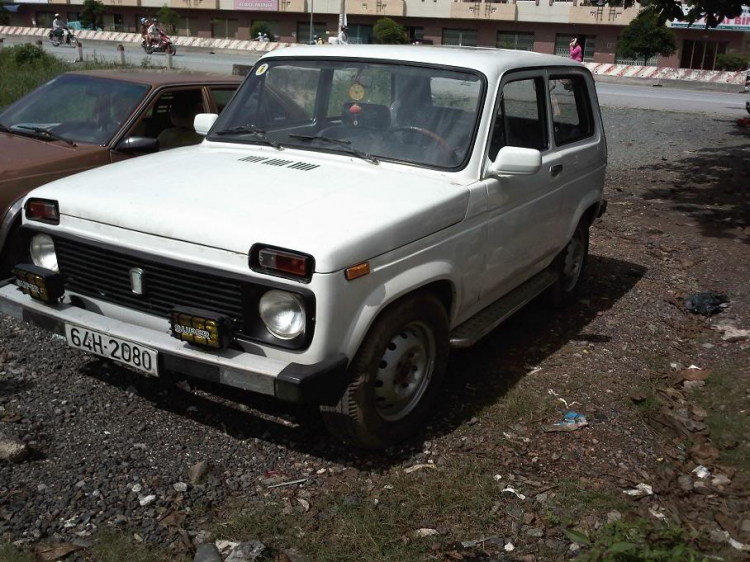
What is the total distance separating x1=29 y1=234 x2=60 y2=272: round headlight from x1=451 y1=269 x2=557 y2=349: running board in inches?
89.3

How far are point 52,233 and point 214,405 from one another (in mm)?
1308

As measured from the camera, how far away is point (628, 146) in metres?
15.0

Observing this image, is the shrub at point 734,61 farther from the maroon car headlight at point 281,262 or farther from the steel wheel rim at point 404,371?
the maroon car headlight at point 281,262

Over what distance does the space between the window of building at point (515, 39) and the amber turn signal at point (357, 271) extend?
52.3m

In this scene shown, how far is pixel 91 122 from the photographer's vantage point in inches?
261

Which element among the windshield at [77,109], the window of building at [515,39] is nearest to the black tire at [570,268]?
the windshield at [77,109]

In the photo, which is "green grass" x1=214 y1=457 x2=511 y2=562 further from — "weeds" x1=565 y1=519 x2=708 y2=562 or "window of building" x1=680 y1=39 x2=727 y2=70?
"window of building" x1=680 y1=39 x2=727 y2=70

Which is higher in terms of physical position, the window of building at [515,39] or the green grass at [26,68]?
the window of building at [515,39]

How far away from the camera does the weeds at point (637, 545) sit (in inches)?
116

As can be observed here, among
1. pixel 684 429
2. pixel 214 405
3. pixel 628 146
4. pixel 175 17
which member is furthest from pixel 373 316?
pixel 175 17

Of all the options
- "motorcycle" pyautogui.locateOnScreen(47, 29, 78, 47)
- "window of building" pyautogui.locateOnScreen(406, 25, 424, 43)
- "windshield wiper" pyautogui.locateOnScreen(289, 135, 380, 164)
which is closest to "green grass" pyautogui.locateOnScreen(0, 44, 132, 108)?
"windshield wiper" pyautogui.locateOnScreen(289, 135, 380, 164)

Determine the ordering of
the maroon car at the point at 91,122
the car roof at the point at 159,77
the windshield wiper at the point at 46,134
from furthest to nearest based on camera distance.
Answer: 1. the car roof at the point at 159,77
2. the windshield wiper at the point at 46,134
3. the maroon car at the point at 91,122

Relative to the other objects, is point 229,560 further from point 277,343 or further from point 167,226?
point 167,226

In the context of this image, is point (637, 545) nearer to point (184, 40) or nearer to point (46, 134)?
point (46, 134)
